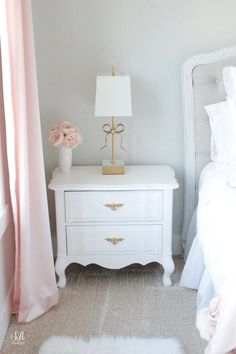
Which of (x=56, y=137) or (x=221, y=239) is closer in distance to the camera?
(x=221, y=239)

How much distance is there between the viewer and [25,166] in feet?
6.70

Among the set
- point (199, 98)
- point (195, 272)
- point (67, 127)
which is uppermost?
point (199, 98)

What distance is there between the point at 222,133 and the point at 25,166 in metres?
1.15

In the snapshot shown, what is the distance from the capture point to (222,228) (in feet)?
6.11

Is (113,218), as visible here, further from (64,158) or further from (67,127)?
(67,127)

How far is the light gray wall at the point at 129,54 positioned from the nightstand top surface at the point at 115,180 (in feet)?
0.71

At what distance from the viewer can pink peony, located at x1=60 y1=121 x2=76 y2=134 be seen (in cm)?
254

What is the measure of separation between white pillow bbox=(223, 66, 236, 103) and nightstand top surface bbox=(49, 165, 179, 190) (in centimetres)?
57

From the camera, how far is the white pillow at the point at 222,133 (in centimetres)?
244

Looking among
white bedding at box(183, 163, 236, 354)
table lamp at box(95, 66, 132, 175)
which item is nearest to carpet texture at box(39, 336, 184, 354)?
white bedding at box(183, 163, 236, 354)

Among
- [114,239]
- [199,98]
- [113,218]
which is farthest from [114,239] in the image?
[199,98]


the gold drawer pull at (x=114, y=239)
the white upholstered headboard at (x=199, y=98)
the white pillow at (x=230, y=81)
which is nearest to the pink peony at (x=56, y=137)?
the gold drawer pull at (x=114, y=239)

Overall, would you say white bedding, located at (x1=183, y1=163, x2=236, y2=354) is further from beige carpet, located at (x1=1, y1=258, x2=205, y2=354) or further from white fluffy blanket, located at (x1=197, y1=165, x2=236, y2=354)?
beige carpet, located at (x1=1, y1=258, x2=205, y2=354)

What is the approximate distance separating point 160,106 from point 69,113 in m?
0.59
